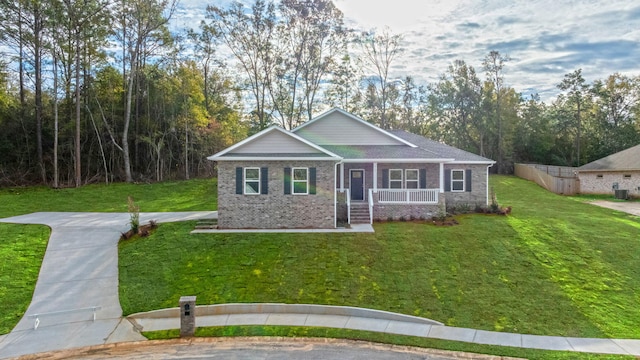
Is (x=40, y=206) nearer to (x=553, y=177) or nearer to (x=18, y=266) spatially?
(x=18, y=266)

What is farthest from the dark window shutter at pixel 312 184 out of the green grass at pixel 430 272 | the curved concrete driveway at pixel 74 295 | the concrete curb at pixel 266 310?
the curved concrete driveway at pixel 74 295

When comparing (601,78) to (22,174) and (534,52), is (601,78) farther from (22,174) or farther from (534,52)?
(22,174)

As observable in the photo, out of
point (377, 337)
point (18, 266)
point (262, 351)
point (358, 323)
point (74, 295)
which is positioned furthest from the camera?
point (18, 266)

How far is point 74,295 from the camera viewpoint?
1034 centimetres

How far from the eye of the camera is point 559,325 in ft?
28.0

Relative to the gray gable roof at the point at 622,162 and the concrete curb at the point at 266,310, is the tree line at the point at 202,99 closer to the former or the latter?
the gray gable roof at the point at 622,162

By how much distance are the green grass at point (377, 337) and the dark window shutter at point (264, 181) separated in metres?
6.99

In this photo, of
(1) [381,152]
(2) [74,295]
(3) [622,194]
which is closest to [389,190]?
(1) [381,152]

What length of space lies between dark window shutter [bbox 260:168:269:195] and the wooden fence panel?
2466cm

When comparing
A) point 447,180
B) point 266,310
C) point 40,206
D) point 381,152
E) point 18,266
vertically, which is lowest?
point 266,310

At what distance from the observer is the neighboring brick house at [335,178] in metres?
14.9

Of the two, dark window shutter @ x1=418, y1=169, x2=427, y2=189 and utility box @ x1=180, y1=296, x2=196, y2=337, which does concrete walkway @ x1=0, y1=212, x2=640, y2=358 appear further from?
dark window shutter @ x1=418, y1=169, x2=427, y2=189

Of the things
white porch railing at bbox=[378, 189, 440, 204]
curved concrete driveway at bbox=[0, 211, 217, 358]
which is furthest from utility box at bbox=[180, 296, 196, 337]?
white porch railing at bbox=[378, 189, 440, 204]

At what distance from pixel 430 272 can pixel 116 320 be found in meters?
8.82
